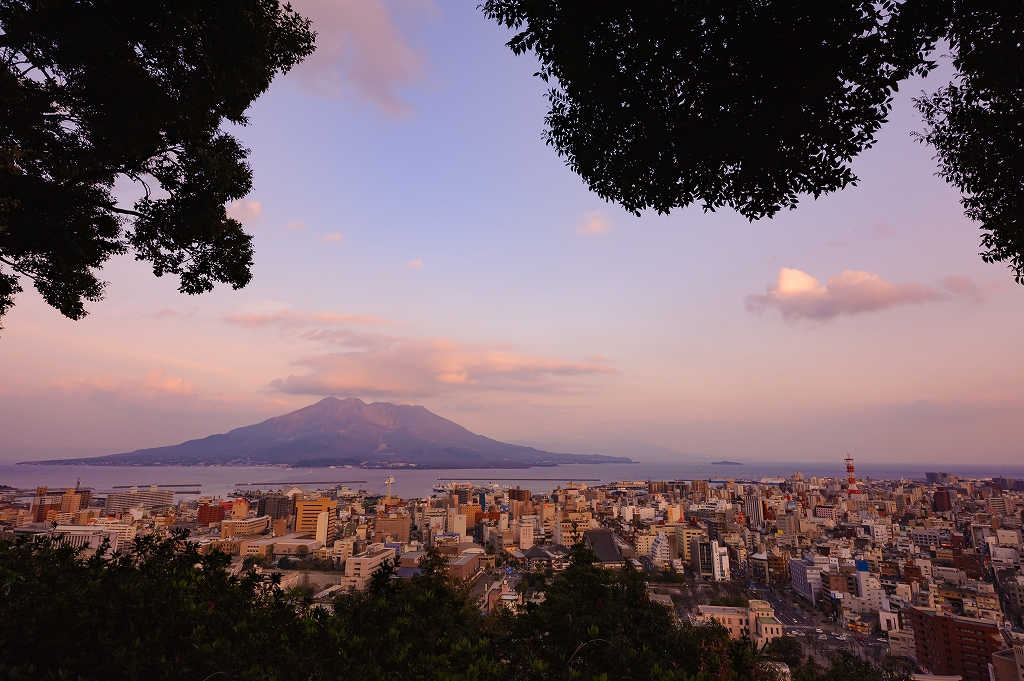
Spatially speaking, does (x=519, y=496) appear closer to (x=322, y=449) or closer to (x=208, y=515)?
(x=208, y=515)

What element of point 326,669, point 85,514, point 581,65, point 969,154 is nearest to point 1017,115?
point 969,154

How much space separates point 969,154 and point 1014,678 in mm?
15438

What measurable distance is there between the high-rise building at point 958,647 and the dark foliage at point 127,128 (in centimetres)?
1927

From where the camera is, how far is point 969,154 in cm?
280

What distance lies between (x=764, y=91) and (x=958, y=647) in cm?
1829

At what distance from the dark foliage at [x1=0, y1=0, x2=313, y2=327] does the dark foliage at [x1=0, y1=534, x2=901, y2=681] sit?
1974 mm

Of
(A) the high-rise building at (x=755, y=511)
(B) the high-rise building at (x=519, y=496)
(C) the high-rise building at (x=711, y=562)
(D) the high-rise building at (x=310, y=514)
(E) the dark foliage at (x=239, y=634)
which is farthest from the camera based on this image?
(B) the high-rise building at (x=519, y=496)

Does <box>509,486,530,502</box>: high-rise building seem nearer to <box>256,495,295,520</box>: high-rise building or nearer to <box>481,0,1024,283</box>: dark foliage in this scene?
<box>256,495,295,520</box>: high-rise building

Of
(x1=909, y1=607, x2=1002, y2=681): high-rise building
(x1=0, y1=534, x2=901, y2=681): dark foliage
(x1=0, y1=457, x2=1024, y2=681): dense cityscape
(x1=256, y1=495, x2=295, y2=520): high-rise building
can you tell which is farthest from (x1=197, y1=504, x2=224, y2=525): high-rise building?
(x1=909, y1=607, x2=1002, y2=681): high-rise building

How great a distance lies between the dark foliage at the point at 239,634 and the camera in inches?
79.4

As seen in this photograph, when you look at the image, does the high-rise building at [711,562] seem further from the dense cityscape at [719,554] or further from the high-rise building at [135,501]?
the high-rise building at [135,501]

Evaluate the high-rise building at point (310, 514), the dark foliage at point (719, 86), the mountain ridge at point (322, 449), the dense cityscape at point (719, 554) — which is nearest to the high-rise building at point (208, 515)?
the dense cityscape at point (719, 554)

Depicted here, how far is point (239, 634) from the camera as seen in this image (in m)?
2.14

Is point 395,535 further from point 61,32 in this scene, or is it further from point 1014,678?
point 61,32
